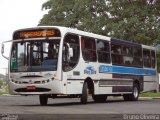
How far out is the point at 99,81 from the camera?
24.1 m

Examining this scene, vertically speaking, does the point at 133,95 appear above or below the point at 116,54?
below

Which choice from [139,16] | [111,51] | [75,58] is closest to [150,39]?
[139,16]

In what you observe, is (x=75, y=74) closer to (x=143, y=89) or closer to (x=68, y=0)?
(x=143, y=89)

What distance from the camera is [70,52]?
21688mm

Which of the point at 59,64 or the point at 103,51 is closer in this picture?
the point at 59,64

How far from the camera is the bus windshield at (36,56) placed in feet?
69.1

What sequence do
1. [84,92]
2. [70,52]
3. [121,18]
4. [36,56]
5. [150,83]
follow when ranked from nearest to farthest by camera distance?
[36,56] → [70,52] → [84,92] → [150,83] → [121,18]

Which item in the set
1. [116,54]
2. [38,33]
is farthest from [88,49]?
[116,54]

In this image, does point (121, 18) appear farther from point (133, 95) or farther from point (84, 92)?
point (84, 92)

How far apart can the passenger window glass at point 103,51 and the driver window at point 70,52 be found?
2.28 m

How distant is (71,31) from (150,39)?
22.6 metres

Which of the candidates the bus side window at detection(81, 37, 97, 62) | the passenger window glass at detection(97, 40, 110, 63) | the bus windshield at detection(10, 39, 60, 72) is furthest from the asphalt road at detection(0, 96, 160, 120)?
the passenger window glass at detection(97, 40, 110, 63)

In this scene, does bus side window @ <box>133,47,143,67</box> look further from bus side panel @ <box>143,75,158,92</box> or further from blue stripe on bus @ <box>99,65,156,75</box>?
bus side panel @ <box>143,75,158,92</box>

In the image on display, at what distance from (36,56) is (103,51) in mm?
4583
